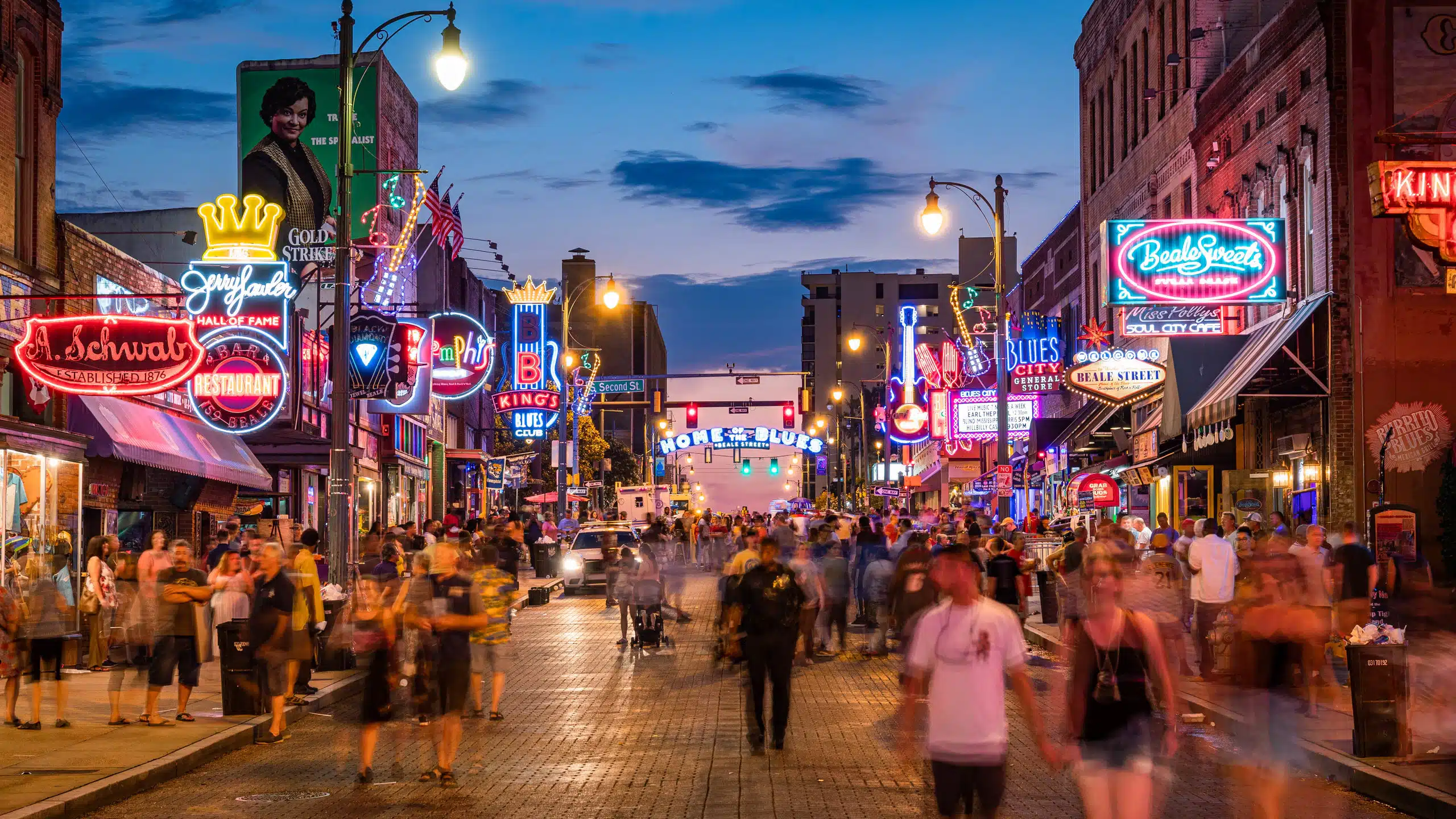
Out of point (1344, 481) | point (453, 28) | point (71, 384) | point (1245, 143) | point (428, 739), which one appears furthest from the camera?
point (1245, 143)

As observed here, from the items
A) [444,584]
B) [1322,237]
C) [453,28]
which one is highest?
[453,28]

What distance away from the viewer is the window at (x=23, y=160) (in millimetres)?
22016

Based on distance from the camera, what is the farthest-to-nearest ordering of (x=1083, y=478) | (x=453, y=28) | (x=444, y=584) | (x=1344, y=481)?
1. (x=1083, y=478)
2. (x=1344, y=481)
3. (x=453, y=28)
4. (x=444, y=584)

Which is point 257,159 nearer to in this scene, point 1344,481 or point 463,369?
point 463,369

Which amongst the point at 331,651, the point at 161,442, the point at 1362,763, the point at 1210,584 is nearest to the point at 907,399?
the point at 161,442

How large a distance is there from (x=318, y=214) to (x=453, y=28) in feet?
91.2

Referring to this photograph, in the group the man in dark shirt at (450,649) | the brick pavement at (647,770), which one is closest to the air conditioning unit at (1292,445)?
the brick pavement at (647,770)

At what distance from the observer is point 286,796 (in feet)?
38.9

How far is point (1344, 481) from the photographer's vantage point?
2491 centimetres

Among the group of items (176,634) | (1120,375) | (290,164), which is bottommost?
(176,634)

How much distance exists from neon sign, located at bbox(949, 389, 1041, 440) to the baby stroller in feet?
94.3

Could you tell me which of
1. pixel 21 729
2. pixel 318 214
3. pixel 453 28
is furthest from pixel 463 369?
pixel 21 729

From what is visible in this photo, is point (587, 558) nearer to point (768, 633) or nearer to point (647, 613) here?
point (647, 613)

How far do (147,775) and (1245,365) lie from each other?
19.9 m
